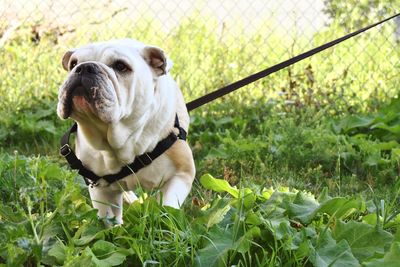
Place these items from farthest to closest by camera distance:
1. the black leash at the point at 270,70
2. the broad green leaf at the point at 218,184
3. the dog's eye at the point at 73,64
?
the black leash at the point at 270,70 < the dog's eye at the point at 73,64 < the broad green leaf at the point at 218,184

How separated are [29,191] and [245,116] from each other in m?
3.49

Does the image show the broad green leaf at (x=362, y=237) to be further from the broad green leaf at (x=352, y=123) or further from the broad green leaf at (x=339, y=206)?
the broad green leaf at (x=352, y=123)

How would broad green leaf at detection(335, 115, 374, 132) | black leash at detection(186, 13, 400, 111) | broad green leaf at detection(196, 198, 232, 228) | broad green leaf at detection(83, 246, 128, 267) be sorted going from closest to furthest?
broad green leaf at detection(83, 246, 128, 267) → broad green leaf at detection(196, 198, 232, 228) → black leash at detection(186, 13, 400, 111) → broad green leaf at detection(335, 115, 374, 132)

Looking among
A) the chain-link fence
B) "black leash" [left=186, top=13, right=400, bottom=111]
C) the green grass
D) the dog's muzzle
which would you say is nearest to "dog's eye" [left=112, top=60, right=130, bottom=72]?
the dog's muzzle

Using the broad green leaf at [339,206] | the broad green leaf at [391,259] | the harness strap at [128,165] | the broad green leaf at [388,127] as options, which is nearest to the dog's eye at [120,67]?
the harness strap at [128,165]

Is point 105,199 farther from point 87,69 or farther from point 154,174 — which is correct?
point 87,69

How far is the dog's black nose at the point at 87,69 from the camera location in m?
3.09

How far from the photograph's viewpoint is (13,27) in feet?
23.1

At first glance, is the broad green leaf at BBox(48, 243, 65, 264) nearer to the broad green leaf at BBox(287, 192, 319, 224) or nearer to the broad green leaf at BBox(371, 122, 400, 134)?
the broad green leaf at BBox(287, 192, 319, 224)

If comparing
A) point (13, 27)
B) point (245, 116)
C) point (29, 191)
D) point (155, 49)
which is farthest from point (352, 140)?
point (13, 27)

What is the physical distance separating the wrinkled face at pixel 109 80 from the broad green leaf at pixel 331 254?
1002mm

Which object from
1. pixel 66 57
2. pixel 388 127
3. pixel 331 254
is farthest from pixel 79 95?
pixel 388 127

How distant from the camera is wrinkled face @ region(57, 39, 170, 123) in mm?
3092

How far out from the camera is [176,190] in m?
3.35
